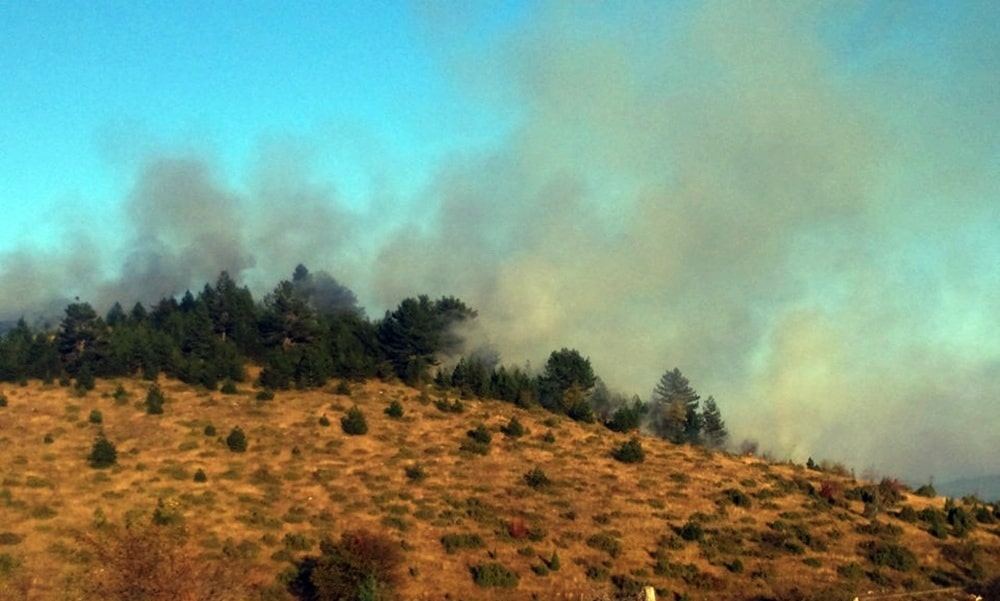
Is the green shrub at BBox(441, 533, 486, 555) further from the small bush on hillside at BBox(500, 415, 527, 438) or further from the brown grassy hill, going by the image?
the small bush on hillside at BBox(500, 415, 527, 438)

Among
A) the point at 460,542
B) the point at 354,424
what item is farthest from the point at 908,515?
the point at 354,424

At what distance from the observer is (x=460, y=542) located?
44406 millimetres

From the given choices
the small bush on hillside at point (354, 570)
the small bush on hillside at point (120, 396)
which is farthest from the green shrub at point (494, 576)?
the small bush on hillside at point (120, 396)

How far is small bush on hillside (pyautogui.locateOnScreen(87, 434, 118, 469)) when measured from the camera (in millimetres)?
51406

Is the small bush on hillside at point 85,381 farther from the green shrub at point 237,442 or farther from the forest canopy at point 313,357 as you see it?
the green shrub at point 237,442

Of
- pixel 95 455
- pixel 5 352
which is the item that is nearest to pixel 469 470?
Result: pixel 95 455

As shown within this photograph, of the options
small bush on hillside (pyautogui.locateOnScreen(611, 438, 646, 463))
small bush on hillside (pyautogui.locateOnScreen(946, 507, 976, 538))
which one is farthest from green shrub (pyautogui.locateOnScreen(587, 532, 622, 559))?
small bush on hillside (pyautogui.locateOnScreen(946, 507, 976, 538))

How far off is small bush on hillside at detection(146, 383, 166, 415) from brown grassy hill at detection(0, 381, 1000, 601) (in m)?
0.84

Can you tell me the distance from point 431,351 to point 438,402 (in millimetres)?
9262

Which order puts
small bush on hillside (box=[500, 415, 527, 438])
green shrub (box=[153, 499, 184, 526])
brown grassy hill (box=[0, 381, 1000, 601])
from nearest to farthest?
brown grassy hill (box=[0, 381, 1000, 601]), green shrub (box=[153, 499, 184, 526]), small bush on hillside (box=[500, 415, 527, 438])

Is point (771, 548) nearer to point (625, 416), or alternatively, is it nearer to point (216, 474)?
point (625, 416)

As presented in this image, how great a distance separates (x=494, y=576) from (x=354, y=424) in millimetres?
22648

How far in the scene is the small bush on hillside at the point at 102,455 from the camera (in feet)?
169

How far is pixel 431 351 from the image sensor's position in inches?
3009
